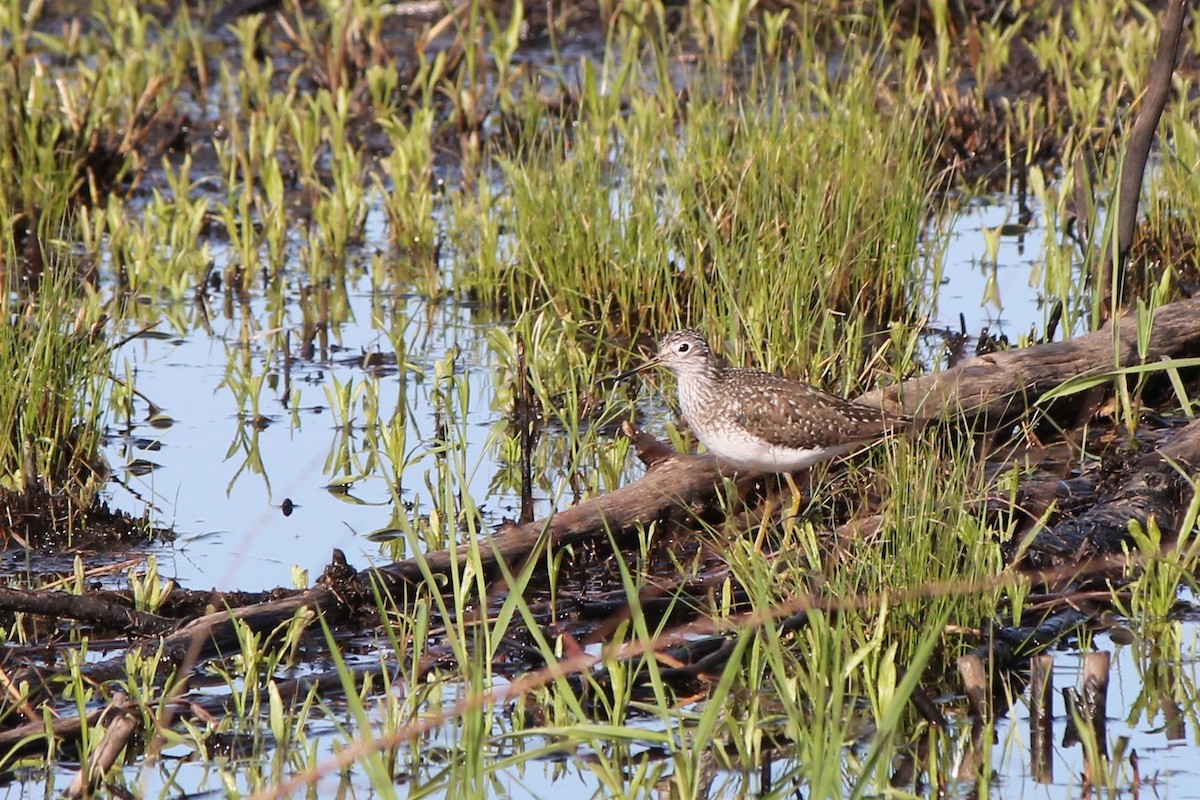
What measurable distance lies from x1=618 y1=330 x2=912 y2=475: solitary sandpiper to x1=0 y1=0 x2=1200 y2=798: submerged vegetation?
0.19 m

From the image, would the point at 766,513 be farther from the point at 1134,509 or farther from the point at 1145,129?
the point at 1145,129

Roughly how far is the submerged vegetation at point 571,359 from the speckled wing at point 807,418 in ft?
0.61

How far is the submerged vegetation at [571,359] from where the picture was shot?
4.44 m

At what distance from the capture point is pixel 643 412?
24.4ft

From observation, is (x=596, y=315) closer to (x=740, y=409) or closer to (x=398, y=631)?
(x=740, y=409)

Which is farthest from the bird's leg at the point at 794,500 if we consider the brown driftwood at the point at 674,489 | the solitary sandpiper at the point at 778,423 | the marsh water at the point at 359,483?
the marsh water at the point at 359,483

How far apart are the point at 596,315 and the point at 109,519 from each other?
2699 mm

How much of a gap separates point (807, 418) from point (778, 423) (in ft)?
0.35

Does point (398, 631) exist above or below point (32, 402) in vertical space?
below

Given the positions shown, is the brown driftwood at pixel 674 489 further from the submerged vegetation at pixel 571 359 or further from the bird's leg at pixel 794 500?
the bird's leg at pixel 794 500

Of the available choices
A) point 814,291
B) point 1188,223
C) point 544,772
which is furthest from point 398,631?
point 1188,223

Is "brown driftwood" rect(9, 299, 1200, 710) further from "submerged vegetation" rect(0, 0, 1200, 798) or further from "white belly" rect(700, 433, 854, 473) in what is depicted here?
"white belly" rect(700, 433, 854, 473)

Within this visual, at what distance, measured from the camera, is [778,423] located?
5844mm

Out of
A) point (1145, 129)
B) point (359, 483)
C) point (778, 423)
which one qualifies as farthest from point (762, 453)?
point (1145, 129)
